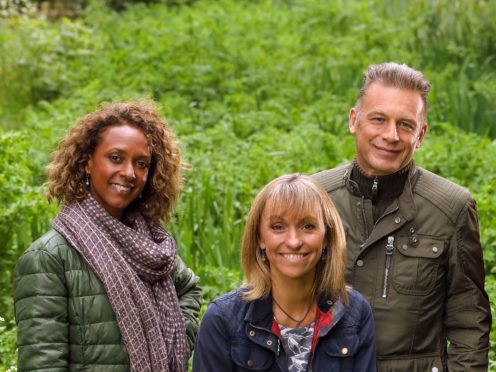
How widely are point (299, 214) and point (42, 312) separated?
94 centimetres

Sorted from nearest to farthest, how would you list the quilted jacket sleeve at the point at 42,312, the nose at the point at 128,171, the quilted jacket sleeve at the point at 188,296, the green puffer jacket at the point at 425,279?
the quilted jacket sleeve at the point at 42,312 → the green puffer jacket at the point at 425,279 → the nose at the point at 128,171 → the quilted jacket sleeve at the point at 188,296

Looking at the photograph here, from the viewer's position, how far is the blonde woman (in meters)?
3.02

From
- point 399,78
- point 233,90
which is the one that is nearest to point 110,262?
point 399,78

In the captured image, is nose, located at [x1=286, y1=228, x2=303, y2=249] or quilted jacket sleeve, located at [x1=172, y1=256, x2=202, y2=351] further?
quilted jacket sleeve, located at [x1=172, y1=256, x2=202, y2=351]

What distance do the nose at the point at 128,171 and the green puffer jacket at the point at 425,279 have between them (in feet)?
2.63

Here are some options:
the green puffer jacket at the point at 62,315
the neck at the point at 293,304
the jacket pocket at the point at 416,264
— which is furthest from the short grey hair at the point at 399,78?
the green puffer jacket at the point at 62,315

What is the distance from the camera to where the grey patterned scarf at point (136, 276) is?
340cm

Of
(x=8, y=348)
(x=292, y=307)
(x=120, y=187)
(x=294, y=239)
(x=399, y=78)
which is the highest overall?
(x=399, y=78)

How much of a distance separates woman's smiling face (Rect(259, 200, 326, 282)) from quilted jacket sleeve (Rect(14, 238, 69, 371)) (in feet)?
2.51

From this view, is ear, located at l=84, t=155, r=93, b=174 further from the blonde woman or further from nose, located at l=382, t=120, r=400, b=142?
nose, located at l=382, t=120, r=400, b=142

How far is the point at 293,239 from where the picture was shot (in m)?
3.01

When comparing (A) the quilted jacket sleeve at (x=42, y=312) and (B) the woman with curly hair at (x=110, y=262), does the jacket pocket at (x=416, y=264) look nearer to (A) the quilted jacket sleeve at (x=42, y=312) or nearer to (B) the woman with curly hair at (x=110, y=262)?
(B) the woman with curly hair at (x=110, y=262)

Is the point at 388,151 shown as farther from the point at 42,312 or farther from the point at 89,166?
the point at 42,312

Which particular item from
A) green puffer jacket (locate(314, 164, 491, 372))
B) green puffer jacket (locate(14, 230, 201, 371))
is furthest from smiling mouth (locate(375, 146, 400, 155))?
green puffer jacket (locate(14, 230, 201, 371))
